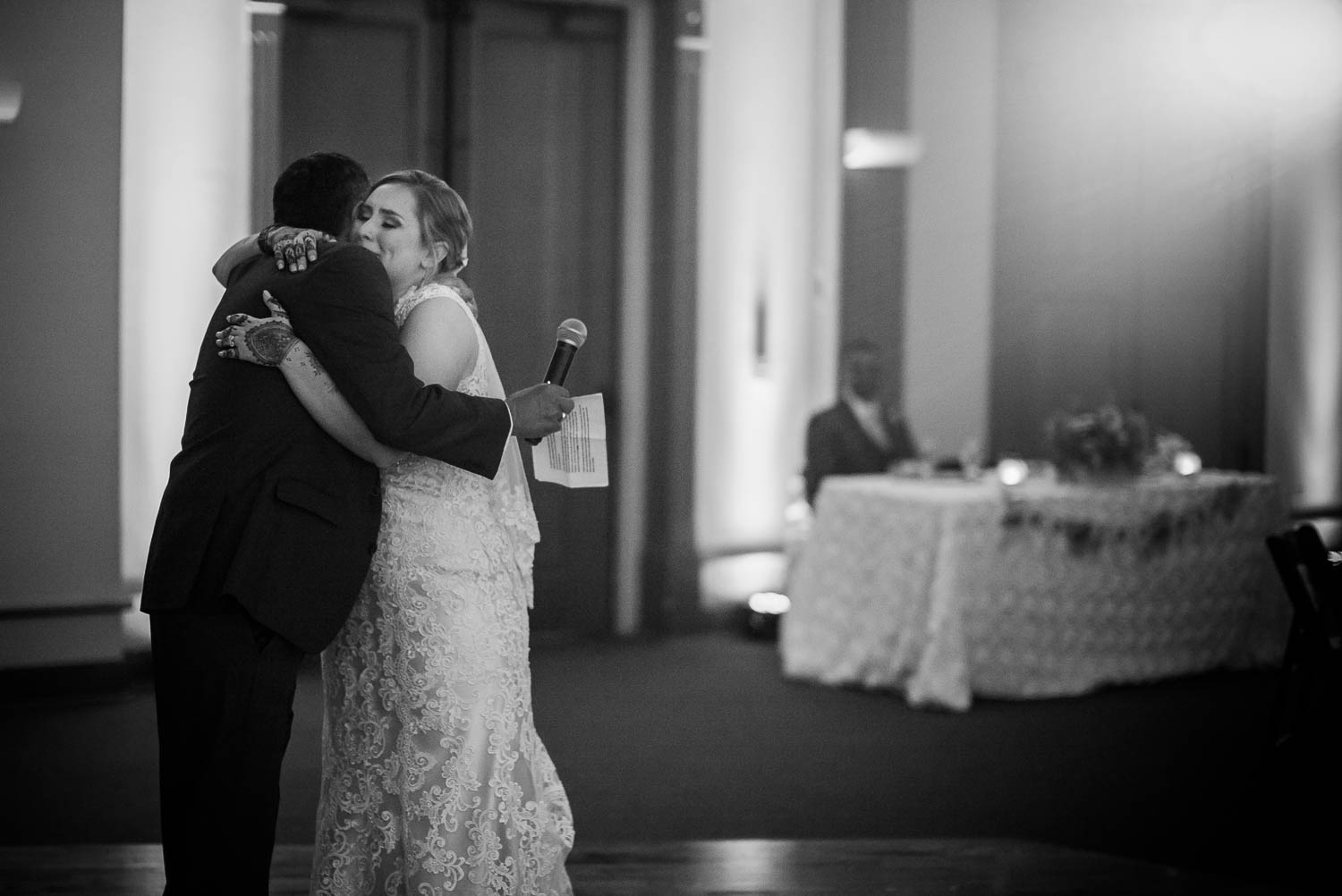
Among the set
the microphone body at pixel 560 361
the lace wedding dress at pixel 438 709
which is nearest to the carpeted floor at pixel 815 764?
the lace wedding dress at pixel 438 709

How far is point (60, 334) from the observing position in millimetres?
5809

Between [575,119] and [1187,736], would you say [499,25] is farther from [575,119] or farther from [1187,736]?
[1187,736]

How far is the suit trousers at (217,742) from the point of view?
7.55 feet

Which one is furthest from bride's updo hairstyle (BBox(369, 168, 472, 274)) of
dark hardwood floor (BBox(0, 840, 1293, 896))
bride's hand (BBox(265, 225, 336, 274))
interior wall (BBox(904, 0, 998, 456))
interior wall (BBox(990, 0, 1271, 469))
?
interior wall (BBox(990, 0, 1271, 469))

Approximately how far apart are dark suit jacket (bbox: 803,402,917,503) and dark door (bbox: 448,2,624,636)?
3.62 feet

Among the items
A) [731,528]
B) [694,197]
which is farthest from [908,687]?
[694,197]

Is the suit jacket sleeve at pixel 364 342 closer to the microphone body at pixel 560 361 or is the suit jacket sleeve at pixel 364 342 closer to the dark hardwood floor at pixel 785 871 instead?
the microphone body at pixel 560 361

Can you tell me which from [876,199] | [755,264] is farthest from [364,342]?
[876,199]

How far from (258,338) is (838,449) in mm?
4911

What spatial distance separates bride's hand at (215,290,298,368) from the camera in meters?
2.31

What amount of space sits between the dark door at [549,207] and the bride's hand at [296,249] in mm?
4571

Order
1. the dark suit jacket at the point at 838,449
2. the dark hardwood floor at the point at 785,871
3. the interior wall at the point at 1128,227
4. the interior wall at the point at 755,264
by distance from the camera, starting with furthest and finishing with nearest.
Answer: the interior wall at the point at 1128,227 < the interior wall at the point at 755,264 < the dark suit jacket at the point at 838,449 < the dark hardwood floor at the point at 785,871

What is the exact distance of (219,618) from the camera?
7.60 ft

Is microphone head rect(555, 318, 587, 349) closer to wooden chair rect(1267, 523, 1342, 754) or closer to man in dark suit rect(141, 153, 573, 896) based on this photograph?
man in dark suit rect(141, 153, 573, 896)
